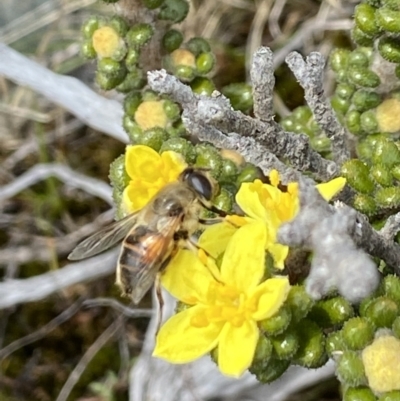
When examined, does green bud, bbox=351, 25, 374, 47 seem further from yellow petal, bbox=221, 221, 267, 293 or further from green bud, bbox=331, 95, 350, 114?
yellow petal, bbox=221, 221, 267, 293

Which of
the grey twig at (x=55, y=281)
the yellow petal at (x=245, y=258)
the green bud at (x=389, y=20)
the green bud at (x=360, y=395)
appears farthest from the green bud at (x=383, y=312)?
the grey twig at (x=55, y=281)

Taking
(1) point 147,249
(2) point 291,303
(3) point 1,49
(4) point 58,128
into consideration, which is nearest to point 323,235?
(2) point 291,303

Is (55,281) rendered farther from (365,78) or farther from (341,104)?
(365,78)

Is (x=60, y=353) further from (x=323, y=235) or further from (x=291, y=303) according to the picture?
(x=323, y=235)

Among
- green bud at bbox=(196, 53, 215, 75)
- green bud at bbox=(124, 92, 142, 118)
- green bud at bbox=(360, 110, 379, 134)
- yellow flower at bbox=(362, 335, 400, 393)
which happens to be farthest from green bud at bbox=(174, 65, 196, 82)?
yellow flower at bbox=(362, 335, 400, 393)

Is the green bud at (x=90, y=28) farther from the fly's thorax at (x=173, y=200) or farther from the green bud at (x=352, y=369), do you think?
the green bud at (x=352, y=369)

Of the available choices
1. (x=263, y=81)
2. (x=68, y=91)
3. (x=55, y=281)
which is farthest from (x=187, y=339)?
(x=55, y=281)
